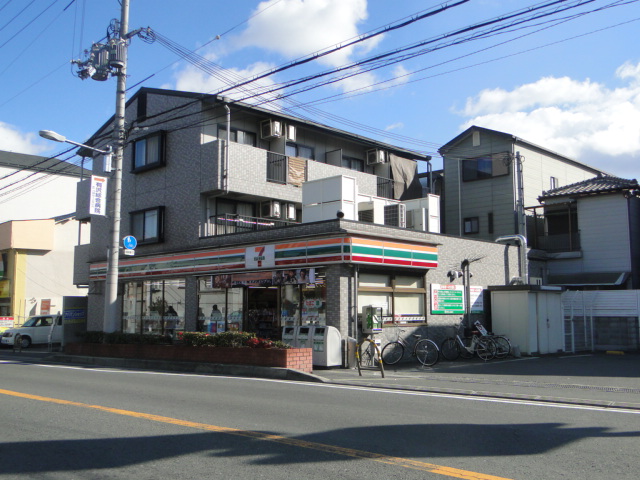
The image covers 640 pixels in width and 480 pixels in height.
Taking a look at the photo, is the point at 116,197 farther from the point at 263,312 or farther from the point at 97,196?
the point at 263,312

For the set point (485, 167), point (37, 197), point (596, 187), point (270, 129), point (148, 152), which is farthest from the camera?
point (37, 197)

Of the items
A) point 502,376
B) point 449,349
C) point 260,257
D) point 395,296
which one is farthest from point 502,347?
point 260,257

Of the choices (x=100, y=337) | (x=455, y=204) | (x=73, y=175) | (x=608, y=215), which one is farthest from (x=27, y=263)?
(x=608, y=215)

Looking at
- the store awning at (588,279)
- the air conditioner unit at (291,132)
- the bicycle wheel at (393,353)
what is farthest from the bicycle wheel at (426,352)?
the store awning at (588,279)

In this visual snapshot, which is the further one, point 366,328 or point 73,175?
point 73,175

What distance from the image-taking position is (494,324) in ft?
69.6

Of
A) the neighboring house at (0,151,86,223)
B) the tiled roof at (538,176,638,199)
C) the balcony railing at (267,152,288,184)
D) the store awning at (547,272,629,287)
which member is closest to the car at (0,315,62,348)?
the balcony railing at (267,152,288,184)

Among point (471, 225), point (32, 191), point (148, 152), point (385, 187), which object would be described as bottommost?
point (471, 225)

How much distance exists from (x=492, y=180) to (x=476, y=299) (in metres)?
10.3

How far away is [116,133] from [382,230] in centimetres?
934

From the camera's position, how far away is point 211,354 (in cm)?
1669

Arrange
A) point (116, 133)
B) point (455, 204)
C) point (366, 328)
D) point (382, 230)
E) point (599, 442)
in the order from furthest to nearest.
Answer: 1. point (455, 204)
2. point (116, 133)
3. point (382, 230)
4. point (366, 328)
5. point (599, 442)

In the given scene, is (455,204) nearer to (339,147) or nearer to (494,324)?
(339,147)

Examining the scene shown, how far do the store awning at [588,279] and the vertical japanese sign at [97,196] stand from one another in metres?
18.7
